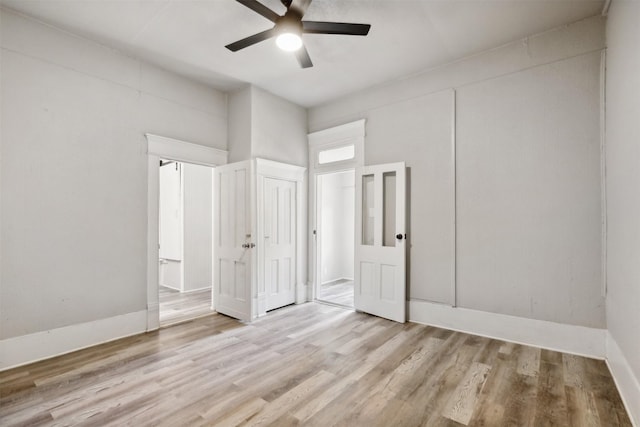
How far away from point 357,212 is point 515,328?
7.69 feet

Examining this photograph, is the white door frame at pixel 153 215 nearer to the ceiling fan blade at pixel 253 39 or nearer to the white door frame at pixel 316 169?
the ceiling fan blade at pixel 253 39

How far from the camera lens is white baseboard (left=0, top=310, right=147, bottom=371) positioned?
2795 mm

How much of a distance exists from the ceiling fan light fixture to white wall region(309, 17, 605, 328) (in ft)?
6.51

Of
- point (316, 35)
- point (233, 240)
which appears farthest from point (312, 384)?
point (316, 35)

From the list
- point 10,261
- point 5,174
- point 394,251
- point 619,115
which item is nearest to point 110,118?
A: point 5,174

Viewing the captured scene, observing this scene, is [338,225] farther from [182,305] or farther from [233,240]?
[182,305]

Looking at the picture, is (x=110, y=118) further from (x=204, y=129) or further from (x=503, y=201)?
(x=503, y=201)

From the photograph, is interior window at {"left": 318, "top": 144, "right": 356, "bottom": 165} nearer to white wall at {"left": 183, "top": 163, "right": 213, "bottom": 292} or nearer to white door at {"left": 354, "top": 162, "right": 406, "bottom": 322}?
white door at {"left": 354, "top": 162, "right": 406, "bottom": 322}

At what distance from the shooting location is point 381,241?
4277 mm

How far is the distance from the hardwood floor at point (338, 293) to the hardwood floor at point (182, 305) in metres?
1.87

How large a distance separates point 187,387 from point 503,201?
3592 millimetres

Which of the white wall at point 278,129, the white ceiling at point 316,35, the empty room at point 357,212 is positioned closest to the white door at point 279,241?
the empty room at point 357,212

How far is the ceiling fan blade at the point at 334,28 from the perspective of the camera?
254 cm

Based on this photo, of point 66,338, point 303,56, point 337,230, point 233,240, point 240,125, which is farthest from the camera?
point 337,230
